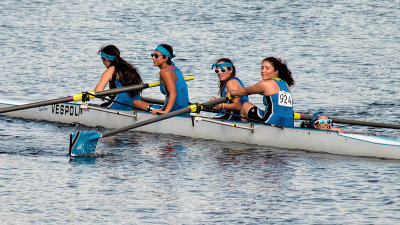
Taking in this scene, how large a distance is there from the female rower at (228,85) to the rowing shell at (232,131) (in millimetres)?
365

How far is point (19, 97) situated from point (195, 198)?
465 inches

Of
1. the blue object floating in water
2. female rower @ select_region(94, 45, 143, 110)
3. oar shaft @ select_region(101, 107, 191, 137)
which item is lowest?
the blue object floating in water

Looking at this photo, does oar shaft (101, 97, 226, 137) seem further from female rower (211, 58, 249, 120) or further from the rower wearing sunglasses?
the rower wearing sunglasses

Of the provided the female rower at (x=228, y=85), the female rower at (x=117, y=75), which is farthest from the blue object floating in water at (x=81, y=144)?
the female rower at (x=228, y=85)

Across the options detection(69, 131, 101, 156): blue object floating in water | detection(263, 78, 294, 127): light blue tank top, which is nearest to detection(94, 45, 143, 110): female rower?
detection(69, 131, 101, 156): blue object floating in water

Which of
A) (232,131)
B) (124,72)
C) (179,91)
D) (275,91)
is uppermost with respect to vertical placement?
(124,72)

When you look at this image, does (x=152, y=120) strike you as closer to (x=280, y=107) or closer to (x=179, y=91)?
(x=179, y=91)

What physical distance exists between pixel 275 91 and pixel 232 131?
5.44 feet

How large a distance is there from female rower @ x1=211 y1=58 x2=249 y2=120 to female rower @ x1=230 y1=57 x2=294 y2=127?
2.22 ft

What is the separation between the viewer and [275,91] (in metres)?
17.2

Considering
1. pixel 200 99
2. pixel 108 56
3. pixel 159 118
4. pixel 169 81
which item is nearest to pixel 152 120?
pixel 159 118

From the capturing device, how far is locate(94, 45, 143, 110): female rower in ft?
64.5

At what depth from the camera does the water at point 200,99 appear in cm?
1375

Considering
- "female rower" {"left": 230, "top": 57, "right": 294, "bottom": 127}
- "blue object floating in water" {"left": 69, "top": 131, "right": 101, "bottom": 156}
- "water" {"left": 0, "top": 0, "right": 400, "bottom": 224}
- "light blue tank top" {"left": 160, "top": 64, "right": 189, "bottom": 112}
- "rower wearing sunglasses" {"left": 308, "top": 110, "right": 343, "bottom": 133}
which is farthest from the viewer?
"light blue tank top" {"left": 160, "top": 64, "right": 189, "bottom": 112}
